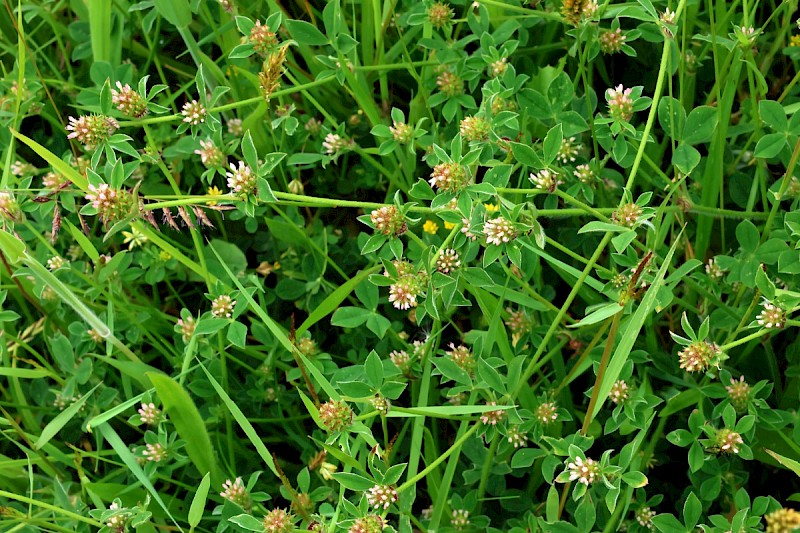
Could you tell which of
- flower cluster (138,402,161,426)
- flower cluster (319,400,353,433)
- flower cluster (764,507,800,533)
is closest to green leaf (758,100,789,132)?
flower cluster (764,507,800,533)

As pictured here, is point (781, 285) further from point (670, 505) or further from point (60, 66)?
point (60, 66)

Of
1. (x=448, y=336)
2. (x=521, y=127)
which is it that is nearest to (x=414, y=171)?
(x=521, y=127)

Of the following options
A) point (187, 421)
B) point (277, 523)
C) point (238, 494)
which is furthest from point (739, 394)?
point (187, 421)

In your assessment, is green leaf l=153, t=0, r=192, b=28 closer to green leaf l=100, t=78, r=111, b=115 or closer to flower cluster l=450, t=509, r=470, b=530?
green leaf l=100, t=78, r=111, b=115

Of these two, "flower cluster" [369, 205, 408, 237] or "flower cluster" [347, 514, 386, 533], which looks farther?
"flower cluster" [369, 205, 408, 237]

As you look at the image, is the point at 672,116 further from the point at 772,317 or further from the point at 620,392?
the point at 620,392
